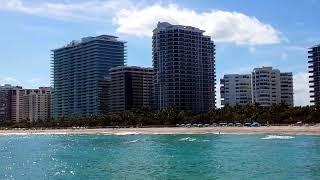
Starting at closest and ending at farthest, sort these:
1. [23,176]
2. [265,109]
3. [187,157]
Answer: [23,176], [187,157], [265,109]

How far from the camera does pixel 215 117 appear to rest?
6407 inches

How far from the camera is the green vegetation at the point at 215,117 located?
143 m

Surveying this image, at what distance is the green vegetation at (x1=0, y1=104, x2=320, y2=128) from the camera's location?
14262 centimetres

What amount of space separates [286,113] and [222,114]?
2258cm

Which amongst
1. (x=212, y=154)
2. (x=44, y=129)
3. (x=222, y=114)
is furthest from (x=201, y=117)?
(x=212, y=154)

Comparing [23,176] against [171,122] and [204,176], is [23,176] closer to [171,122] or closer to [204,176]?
[204,176]

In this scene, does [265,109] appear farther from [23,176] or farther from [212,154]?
[23,176]

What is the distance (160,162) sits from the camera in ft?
172

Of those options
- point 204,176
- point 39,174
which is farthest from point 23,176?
point 204,176

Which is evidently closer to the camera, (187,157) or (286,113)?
(187,157)

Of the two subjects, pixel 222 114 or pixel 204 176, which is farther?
pixel 222 114

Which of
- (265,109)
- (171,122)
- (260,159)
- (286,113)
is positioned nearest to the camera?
(260,159)

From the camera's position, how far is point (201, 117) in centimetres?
16675

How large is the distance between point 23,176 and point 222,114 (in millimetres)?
123863
